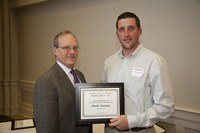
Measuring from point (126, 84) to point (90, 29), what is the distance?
2.12 meters

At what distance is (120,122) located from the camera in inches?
62.5

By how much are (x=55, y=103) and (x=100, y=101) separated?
0.95 feet

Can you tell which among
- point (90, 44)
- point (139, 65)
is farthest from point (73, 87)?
point (90, 44)

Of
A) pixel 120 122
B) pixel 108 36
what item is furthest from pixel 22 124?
pixel 108 36

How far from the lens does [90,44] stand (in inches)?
147

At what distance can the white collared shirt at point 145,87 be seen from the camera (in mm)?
1608

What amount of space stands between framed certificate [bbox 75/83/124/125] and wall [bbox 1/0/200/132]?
45.5 inches

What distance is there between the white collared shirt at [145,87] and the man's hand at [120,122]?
3 cm

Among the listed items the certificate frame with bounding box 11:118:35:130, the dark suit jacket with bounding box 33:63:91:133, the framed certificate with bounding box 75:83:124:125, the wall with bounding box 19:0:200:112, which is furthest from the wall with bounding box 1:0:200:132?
the certificate frame with bounding box 11:118:35:130

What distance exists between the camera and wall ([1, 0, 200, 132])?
2.52 meters

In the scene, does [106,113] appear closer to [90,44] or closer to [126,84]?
[126,84]

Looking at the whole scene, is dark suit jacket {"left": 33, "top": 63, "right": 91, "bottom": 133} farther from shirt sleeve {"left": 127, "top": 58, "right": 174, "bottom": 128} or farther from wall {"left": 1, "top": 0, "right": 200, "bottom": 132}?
wall {"left": 1, "top": 0, "right": 200, "bottom": 132}

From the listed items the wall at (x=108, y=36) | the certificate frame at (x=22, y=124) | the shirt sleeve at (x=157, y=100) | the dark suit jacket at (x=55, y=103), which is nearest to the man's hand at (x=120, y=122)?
the shirt sleeve at (x=157, y=100)

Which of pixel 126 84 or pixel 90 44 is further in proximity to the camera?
pixel 90 44
